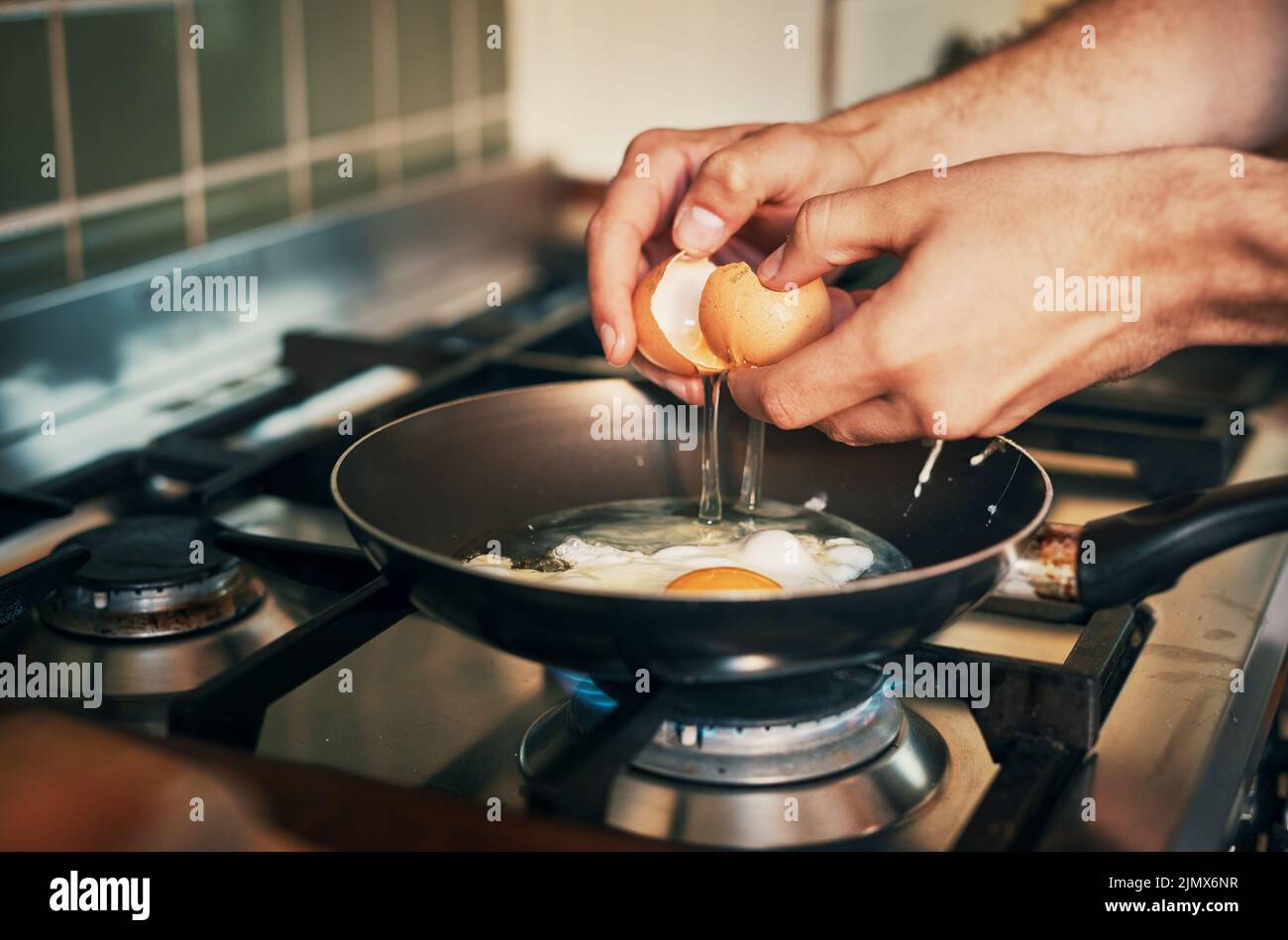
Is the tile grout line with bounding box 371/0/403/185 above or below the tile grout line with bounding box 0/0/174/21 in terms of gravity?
below

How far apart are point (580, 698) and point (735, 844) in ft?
0.48

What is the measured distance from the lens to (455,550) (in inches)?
37.1

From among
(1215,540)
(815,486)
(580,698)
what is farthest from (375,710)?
(1215,540)

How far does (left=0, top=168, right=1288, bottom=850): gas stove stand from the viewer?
2.24 ft

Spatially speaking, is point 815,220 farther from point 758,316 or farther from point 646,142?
point 646,142

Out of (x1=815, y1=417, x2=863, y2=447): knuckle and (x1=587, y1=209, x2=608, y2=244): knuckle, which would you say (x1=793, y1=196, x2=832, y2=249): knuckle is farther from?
(x1=587, y1=209, x2=608, y2=244): knuckle

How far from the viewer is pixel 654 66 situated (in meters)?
1.98

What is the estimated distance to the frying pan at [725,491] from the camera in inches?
24.5

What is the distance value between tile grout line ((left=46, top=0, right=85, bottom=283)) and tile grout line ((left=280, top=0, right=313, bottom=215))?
30cm

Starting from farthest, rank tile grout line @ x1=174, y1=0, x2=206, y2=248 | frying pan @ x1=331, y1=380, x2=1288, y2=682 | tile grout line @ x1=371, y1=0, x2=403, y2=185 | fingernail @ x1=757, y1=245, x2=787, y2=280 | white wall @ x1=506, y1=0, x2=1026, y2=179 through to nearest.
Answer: white wall @ x1=506, y1=0, x2=1026, y2=179 < tile grout line @ x1=371, y1=0, x2=403, y2=185 < tile grout line @ x1=174, y1=0, x2=206, y2=248 < fingernail @ x1=757, y1=245, x2=787, y2=280 < frying pan @ x1=331, y1=380, x2=1288, y2=682

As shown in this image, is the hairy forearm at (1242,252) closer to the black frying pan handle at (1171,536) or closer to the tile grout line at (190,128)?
the black frying pan handle at (1171,536)

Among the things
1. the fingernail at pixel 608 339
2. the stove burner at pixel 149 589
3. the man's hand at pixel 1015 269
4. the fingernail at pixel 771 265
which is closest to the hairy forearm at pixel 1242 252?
the man's hand at pixel 1015 269

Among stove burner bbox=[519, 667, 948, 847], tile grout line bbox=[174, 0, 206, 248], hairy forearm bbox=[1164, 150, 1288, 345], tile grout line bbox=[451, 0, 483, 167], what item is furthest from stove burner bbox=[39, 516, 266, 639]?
tile grout line bbox=[451, 0, 483, 167]
